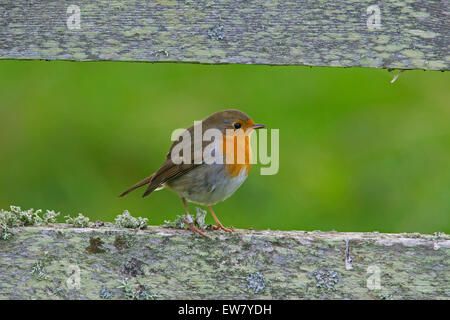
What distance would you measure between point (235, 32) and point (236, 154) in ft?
3.97

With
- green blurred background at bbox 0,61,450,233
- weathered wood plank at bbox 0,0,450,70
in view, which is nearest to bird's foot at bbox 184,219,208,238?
weathered wood plank at bbox 0,0,450,70

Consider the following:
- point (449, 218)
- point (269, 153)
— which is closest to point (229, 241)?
point (269, 153)

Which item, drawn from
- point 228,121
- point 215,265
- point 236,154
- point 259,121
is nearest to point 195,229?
point 215,265

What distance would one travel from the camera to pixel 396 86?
7.12m

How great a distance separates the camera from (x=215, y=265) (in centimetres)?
301

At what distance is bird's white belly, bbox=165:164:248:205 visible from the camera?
4039 mm

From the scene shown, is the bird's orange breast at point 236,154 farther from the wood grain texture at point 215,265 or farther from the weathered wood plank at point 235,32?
the weathered wood plank at point 235,32

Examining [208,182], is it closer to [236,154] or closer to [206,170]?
[206,170]

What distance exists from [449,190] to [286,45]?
11.9ft

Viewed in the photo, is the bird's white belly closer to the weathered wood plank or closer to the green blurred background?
the weathered wood plank

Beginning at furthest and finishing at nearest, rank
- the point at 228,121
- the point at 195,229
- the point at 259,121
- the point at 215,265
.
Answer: the point at 259,121
the point at 228,121
the point at 195,229
the point at 215,265

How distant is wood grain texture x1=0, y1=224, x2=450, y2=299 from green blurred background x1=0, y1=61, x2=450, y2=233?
8.83 ft
